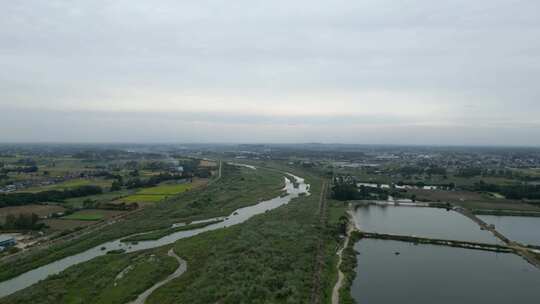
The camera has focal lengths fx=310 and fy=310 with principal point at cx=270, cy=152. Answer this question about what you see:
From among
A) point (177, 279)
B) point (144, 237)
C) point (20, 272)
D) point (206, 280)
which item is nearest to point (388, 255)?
point (206, 280)

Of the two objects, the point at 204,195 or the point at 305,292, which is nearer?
the point at 305,292

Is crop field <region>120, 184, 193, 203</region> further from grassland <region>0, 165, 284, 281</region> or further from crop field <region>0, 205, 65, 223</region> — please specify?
crop field <region>0, 205, 65, 223</region>

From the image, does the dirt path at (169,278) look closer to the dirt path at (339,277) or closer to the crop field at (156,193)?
the dirt path at (339,277)

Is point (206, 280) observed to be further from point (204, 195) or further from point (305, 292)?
point (204, 195)

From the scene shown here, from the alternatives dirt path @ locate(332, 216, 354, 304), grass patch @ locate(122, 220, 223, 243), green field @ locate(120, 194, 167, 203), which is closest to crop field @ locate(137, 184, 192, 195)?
green field @ locate(120, 194, 167, 203)

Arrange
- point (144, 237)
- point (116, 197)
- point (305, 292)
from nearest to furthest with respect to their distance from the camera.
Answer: point (305, 292) < point (144, 237) < point (116, 197)

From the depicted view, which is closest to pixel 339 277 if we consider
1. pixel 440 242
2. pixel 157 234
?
pixel 440 242

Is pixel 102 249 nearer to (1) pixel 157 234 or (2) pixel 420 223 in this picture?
(1) pixel 157 234
